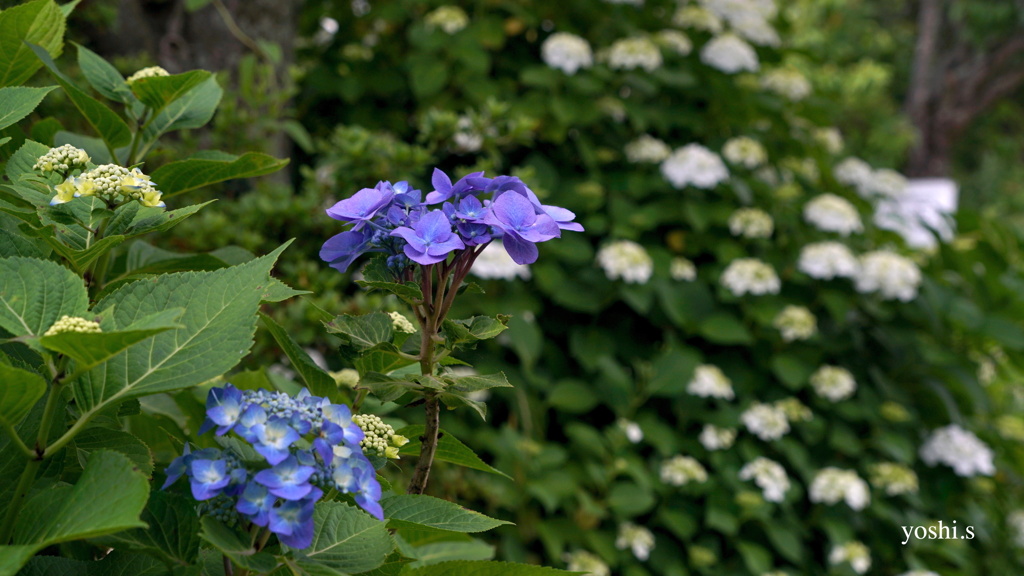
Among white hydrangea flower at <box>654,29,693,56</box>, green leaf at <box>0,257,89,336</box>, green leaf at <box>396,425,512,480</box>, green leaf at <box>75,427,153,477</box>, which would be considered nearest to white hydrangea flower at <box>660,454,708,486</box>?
white hydrangea flower at <box>654,29,693,56</box>

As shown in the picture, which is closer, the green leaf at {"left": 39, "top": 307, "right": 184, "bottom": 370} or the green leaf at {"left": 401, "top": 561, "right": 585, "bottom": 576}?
the green leaf at {"left": 39, "top": 307, "right": 184, "bottom": 370}

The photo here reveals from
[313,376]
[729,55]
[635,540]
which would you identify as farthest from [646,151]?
[313,376]

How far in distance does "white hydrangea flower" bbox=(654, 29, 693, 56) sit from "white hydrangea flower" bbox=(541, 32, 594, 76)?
34 cm

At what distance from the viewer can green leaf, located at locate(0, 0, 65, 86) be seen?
781 millimetres

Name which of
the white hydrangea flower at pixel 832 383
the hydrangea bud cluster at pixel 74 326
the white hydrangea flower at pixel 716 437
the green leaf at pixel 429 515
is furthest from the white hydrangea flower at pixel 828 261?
the hydrangea bud cluster at pixel 74 326

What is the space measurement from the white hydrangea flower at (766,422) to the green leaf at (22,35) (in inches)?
79.5

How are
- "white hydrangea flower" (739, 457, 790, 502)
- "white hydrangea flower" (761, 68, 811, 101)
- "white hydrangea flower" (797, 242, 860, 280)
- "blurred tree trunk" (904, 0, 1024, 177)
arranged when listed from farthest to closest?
"blurred tree trunk" (904, 0, 1024, 177) < "white hydrangea flower" (761, 68, 811, 101) < "white hydrangea flower" (797, 242, 860, 280) < "white hydrangea flower" (739, 457, 790, 502)

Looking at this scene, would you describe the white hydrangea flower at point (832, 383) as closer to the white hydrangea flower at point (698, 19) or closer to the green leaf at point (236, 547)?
the white hydrangea flower at point (698, 19)

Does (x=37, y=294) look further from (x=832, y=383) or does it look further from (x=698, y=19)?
(x=698, y=19)

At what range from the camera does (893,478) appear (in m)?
2.44

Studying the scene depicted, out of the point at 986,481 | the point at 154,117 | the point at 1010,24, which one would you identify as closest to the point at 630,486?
the point at 986,481

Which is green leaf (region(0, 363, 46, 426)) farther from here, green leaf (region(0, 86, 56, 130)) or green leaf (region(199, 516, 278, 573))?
green leaf (region(0, 86, 56, 130))

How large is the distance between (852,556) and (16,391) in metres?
2.31

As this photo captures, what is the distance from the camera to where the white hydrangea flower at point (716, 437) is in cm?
233
